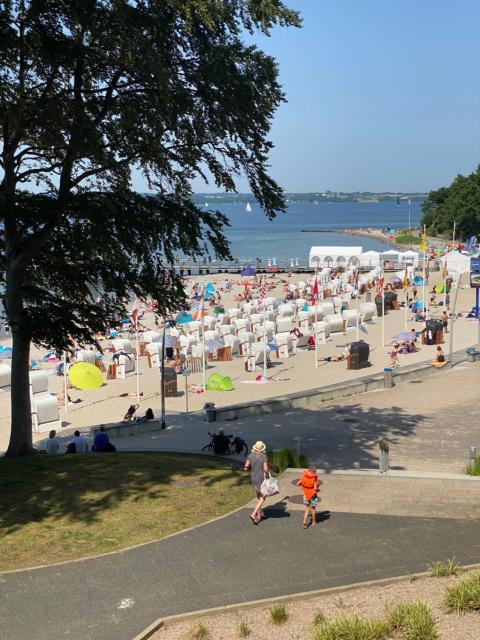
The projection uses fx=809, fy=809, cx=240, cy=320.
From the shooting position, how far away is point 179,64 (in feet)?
48.1

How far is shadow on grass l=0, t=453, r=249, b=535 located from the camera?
1246cm

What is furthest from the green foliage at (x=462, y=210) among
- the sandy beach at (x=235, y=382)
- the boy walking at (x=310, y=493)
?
the boy walking at (x=310, y=493)

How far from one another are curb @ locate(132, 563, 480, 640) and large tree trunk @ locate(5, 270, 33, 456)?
814 centimetres

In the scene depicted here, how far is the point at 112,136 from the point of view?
14.7 m

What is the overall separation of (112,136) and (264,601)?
8987mm

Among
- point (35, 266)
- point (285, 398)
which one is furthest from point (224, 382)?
point (35, 266)

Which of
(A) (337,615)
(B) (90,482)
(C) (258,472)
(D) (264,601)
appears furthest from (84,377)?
(A) (337,615)

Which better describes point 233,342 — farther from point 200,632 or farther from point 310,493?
point 200,632

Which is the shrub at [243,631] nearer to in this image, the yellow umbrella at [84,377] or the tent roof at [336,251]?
the yellow umbrella at [84,377]

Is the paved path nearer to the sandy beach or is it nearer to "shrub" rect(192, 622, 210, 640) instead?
"shrub" rect(192, 622, 210, 640)

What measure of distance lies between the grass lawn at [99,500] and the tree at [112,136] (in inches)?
99.1

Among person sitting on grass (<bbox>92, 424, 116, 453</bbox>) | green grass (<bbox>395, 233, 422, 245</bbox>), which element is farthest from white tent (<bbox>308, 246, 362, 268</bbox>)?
person sitting on grass (<bbox>92, 424, 116, 453</bbox>)

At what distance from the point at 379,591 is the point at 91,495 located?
553 centimetres

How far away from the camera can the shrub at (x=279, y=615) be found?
8.63m
